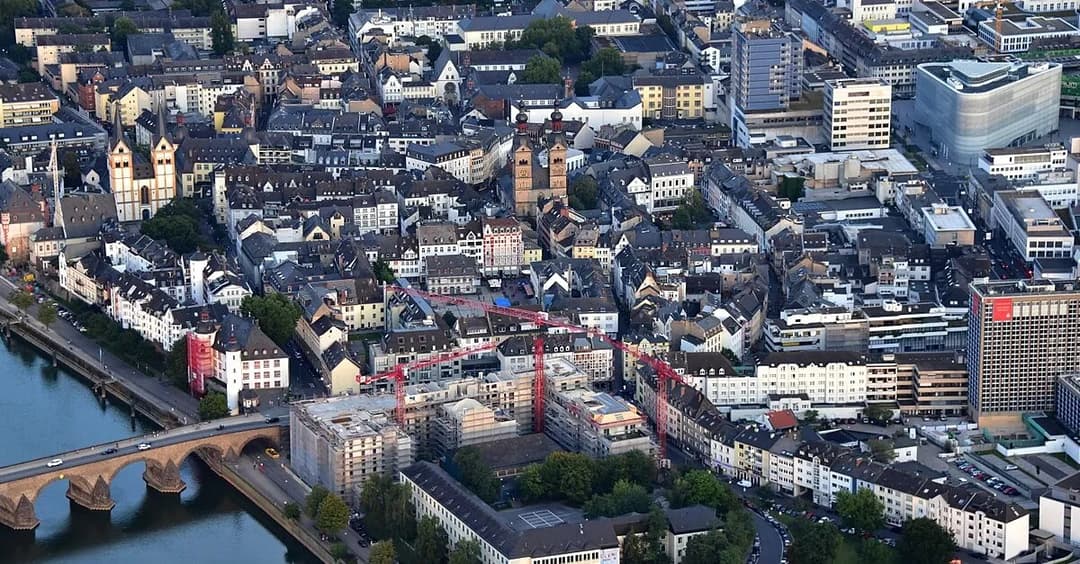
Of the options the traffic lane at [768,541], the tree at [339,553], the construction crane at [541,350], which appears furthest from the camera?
the construction crane at [541,350]

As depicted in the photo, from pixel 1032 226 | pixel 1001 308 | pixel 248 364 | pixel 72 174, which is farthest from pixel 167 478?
pixel 1032 226

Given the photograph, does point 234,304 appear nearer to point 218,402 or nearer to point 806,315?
point 218,402

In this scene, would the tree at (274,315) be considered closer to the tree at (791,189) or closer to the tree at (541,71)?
the tree at (791,189)

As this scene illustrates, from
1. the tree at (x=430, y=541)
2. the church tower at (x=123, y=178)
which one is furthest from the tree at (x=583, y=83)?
the tree at (x=430, y=541)

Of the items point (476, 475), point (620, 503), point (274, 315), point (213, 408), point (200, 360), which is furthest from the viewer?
point (274, 315)

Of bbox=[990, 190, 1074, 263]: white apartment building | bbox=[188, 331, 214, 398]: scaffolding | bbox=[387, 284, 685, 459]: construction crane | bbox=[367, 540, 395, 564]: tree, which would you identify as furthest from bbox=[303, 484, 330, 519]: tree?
bbox=[990, 190, 1074, 263]: white apartment building

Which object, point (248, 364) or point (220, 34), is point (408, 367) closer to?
point (248, 364)

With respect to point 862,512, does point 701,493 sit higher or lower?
higher
